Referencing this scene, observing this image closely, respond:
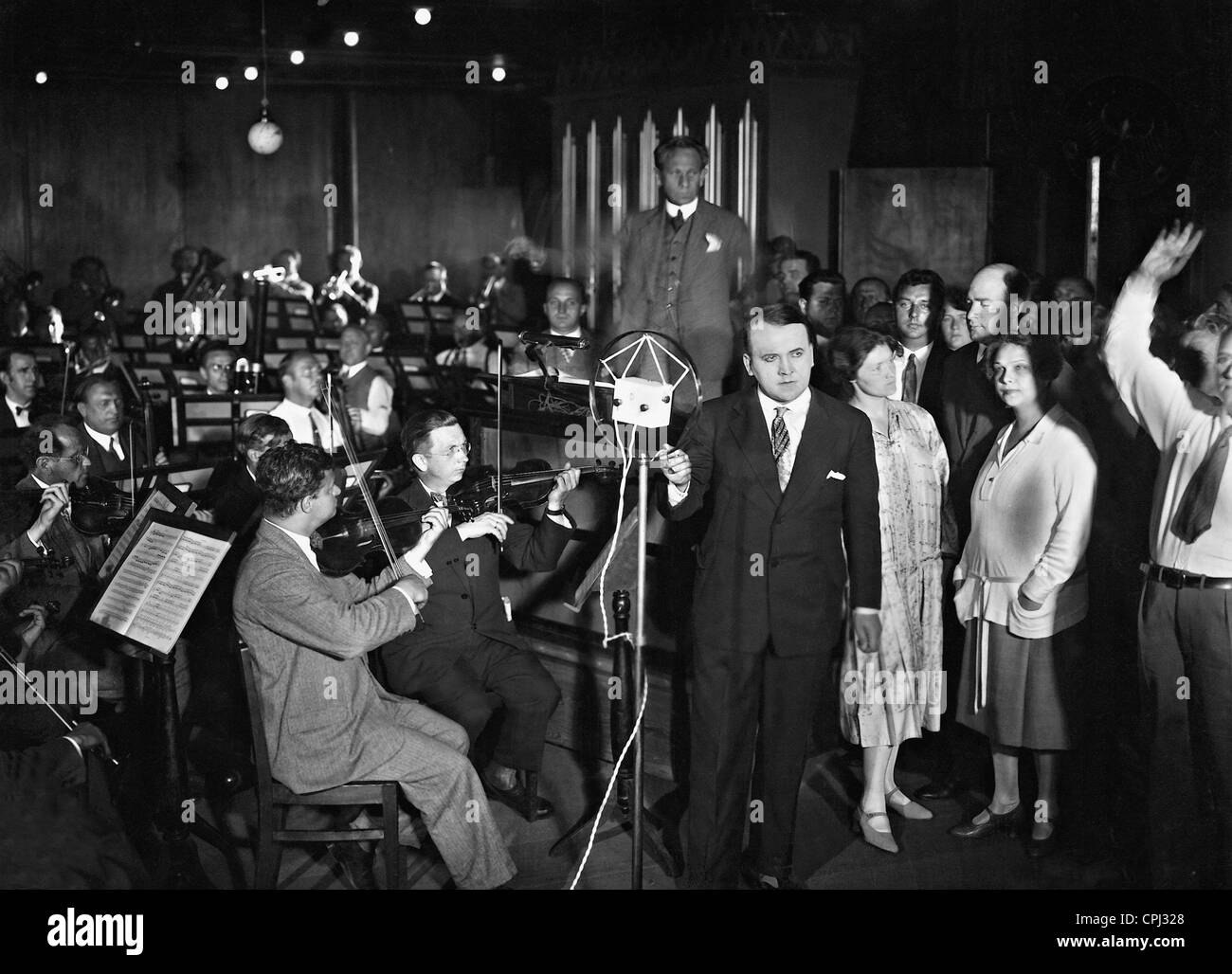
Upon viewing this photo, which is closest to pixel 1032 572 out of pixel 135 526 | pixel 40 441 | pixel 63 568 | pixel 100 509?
pixel 135 526

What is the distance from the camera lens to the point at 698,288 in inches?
198

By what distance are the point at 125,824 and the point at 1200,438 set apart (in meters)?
3.24

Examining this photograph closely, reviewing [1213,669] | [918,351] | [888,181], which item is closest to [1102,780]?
[1213,669]

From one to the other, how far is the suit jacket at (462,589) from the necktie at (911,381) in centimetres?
125

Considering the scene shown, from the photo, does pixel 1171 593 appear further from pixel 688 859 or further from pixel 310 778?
pixel 310 778

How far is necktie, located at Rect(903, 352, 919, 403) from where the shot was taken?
4.41 meters

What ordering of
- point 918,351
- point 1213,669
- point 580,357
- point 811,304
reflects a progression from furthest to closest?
point 580,357
point 811,304
point 918,351
point 1213,669

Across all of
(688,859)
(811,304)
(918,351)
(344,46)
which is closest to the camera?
(688,859)

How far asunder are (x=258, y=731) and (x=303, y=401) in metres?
2.45

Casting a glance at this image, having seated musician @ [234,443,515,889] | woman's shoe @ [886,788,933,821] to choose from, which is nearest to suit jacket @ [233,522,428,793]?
seated musician @ [234,443,515,889]

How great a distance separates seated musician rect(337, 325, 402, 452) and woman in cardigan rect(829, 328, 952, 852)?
2.94 m

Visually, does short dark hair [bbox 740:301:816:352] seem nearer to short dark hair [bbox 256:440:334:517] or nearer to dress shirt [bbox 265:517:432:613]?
dress shirt [bbox 265:517:432:613]

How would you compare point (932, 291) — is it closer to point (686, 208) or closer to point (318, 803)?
point (686, 208)

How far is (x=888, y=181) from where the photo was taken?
7172 millimetres
